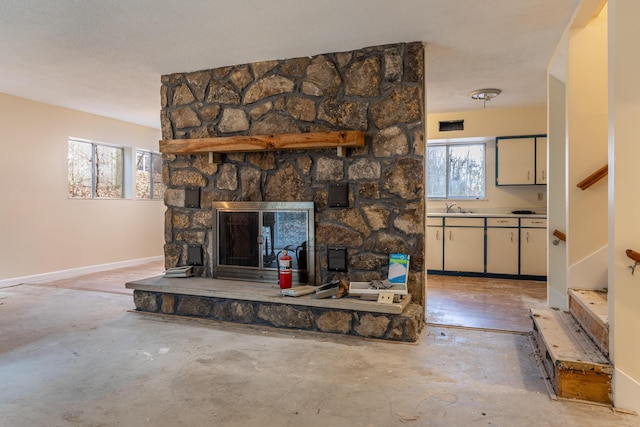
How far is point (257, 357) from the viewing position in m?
2.64

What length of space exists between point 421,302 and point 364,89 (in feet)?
6.02

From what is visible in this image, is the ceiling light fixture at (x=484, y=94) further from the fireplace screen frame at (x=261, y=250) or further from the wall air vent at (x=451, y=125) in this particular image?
the fireplace screen frame at (x=261, y=250)

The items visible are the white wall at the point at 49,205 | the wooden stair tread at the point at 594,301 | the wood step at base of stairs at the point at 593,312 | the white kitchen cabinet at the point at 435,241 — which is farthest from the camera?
the white kitchen cabinet at the point at 435,241

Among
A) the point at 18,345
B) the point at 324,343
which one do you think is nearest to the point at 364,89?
the point at 324,343

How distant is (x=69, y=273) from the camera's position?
5.55 meters

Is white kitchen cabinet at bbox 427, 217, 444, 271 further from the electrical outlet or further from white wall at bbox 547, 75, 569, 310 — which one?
the electrical outlet

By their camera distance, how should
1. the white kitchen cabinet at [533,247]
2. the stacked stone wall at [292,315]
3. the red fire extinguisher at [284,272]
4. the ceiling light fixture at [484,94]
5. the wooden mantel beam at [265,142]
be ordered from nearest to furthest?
1. the stacked stone wall at [292,315]
2. the wooden mantel beam at [265,142]
3. the red fire extinguisher at [284,272]
4. the ceiling light fixture at [484,94]
5. the white kitchen cabinet at [533,247]

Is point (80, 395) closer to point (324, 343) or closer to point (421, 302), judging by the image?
point (324, 343)

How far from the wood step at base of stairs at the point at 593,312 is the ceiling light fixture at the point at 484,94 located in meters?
2.58

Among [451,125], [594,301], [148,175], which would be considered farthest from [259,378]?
[148,175]

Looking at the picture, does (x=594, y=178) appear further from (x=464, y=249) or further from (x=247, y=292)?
(x=464, y=249)

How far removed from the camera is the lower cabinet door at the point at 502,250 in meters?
5.30

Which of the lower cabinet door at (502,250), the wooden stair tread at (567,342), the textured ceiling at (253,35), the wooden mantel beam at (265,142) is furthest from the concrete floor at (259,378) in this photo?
the lower cabinet door at (502,250)

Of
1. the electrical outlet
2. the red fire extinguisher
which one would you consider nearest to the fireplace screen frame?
the red fire extinguisher
